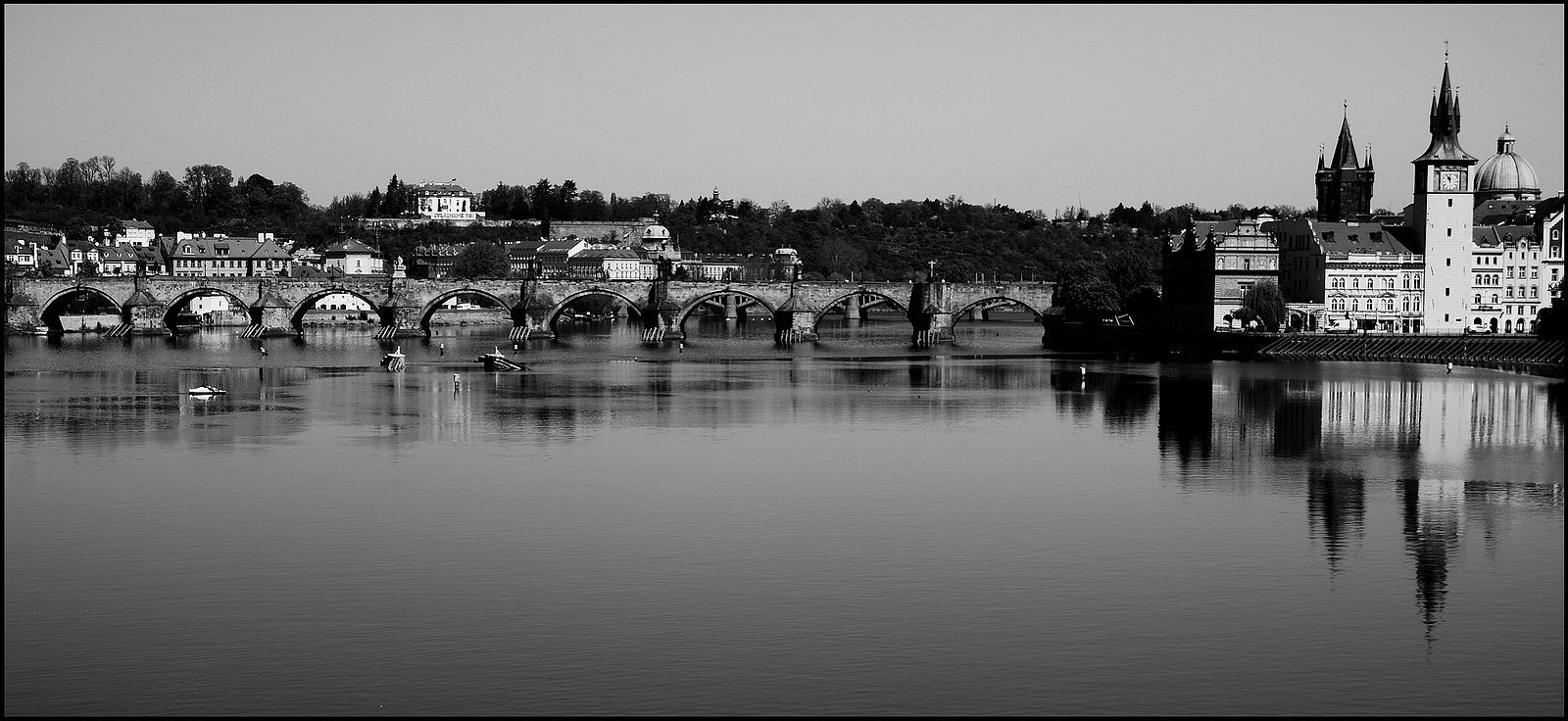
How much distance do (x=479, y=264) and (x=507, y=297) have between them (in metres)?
49.3

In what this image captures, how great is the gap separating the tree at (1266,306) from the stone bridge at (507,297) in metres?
21.0

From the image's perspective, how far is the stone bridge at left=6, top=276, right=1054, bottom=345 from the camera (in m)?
104

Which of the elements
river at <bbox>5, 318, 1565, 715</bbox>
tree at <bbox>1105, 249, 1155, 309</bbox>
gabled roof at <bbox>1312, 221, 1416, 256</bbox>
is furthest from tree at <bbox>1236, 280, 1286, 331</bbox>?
river at <bbox>5, 318, 1565, 715</bbox>

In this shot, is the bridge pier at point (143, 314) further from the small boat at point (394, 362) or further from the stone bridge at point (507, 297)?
the small boat at point (394, 362)

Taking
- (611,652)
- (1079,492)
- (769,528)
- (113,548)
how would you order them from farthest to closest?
1. (1079,492)
2. (769,528)
3. (113,548)
4. (611,652)

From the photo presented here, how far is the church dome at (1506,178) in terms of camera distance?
118m

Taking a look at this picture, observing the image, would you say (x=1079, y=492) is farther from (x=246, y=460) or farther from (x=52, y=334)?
(x=52, y=334)

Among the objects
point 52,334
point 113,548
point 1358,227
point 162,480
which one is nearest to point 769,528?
point 113,548

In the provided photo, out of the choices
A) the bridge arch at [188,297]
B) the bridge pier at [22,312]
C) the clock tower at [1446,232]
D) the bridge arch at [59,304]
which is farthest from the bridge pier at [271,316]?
the clock tower at [1446,232]

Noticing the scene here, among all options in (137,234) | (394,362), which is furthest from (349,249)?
(394,362)

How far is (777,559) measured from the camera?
2594 centimetres

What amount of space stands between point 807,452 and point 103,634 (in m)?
22.3

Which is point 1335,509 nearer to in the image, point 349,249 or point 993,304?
point 993,304

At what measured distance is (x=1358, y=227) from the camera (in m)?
93.5
